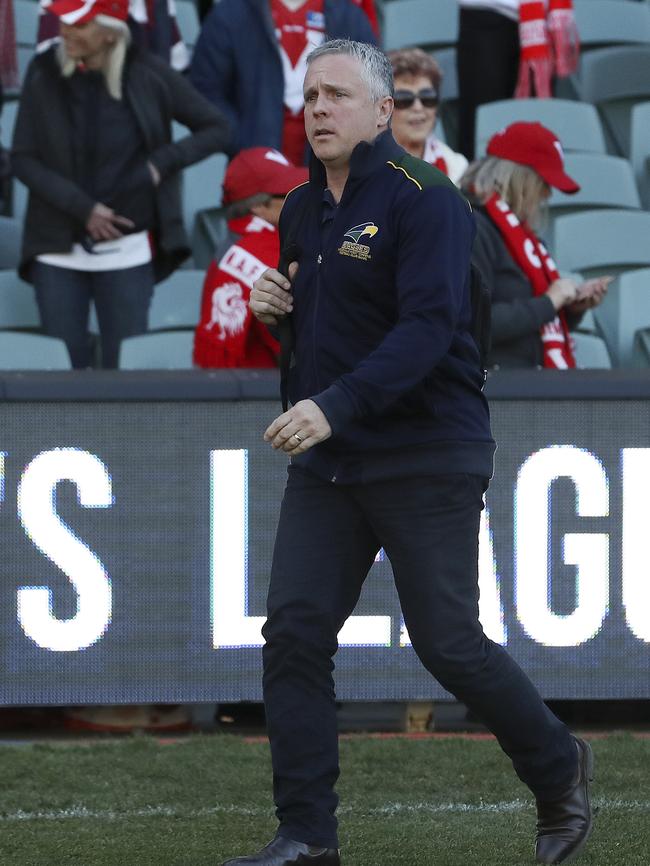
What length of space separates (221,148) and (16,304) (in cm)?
99

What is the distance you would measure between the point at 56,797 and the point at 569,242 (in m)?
3.92

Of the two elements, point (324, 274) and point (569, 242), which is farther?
point (569, 242)

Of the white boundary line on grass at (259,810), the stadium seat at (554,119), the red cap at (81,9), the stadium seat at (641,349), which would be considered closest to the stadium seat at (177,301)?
the red cap at (81,9)

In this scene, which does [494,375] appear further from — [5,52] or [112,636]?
[5,52]

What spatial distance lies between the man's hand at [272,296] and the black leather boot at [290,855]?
3.48 ft

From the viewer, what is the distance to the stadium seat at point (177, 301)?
695 cm

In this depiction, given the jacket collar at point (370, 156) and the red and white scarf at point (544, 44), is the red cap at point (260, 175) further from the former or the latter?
the red and white scarf at point (544, 44)

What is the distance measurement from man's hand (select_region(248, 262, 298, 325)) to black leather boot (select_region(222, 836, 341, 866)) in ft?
3.48

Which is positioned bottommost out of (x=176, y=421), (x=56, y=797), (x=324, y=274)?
(x=56, y=797)

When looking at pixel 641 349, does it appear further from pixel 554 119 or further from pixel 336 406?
pixel 336 406

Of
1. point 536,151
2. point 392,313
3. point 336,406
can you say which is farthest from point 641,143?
point 336,406

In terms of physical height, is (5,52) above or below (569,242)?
above

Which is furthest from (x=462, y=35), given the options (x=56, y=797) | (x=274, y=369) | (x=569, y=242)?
(x=56, y=797)

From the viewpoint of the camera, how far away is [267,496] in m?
5.26
